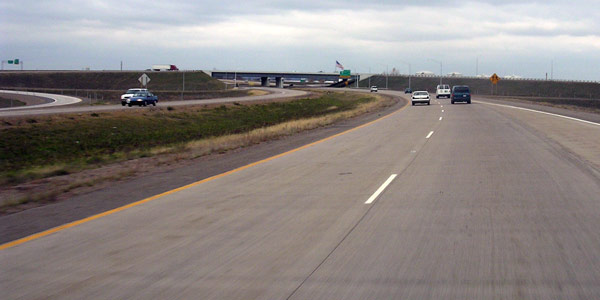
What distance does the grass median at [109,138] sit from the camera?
2025cm

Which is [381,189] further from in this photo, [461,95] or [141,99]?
[461,95]

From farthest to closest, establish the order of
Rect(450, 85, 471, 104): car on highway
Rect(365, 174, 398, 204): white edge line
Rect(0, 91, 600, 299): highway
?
1. Rect(450, 85, 471, 104): car on highway
2. Rect(365, 174, 398, 204): white edge line
3. Rect(0, 91, 600, 299): highway

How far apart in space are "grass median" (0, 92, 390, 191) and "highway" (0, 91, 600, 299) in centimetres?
704

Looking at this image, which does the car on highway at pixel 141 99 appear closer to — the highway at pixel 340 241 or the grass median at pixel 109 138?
the grass median at pixel 109 138

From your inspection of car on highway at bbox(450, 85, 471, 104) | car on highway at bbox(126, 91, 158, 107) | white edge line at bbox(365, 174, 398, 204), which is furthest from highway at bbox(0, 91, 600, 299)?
car on highway at bbox(450, 85, 471, 104)

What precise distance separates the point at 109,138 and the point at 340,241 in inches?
1077

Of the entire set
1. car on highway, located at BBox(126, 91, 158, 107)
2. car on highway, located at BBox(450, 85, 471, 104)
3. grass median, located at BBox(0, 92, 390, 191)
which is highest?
car on highway, located at BBox(450, 85, 471, 104)

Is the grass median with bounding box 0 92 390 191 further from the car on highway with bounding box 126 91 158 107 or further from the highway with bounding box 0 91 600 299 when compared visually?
the highway with bounding box 0 91 600 299

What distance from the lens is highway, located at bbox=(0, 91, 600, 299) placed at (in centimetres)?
593

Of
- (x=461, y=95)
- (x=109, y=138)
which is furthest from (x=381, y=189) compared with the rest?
(x=461, y=95)

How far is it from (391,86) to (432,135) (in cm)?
16950

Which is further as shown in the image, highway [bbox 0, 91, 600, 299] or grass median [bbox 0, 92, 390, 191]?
grass median [bbox 0, 92, 390, 191]

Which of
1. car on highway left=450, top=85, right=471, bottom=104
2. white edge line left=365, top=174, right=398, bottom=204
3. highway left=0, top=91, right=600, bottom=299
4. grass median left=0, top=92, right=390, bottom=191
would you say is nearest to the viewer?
highway left=0, top=91, right=600, bottom=299

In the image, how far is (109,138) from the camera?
32875 millimetres
